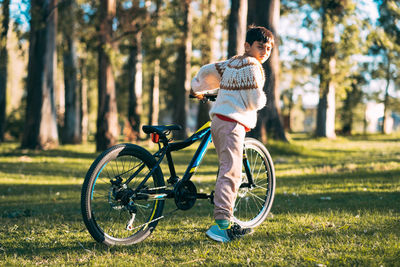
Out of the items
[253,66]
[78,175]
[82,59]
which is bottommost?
[78,175]

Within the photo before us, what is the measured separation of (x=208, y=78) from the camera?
4.41m

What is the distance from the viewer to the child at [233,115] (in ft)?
13.4

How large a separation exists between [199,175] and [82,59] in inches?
856

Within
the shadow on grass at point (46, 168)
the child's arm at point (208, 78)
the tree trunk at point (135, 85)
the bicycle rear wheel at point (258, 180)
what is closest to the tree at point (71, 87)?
the tree trunk at point (135, 85)

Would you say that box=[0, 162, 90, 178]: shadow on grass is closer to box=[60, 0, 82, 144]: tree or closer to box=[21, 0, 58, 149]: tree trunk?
box=[21, 0, 58, 149]: tree trunk

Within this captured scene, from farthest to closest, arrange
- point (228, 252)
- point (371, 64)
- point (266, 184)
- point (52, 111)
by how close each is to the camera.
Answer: point (371, 64), point (52, 111), point (266, 184), point (228, 252)

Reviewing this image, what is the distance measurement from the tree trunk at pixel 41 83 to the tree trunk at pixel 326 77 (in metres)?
8.80

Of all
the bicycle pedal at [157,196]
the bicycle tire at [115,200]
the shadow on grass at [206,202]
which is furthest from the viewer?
the shadow on grass at [206,202]

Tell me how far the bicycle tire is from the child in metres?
0.59

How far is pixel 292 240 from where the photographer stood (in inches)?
159

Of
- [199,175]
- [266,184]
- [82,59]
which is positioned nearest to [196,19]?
[82,59]

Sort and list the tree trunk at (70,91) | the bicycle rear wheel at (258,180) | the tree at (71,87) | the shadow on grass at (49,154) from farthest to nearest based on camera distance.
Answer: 1. the tree trunk at (70,91)
2. the tree at (71,87)
3. the shadow on grass at (49,154)
4. the bicycle rear wheel at (258,180)

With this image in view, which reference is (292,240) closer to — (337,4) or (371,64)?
(337,4)

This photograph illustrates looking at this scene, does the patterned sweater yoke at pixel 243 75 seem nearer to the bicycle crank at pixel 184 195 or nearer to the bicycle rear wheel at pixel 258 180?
the bicycle rear wheel at pixel 258 180
